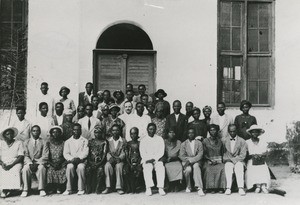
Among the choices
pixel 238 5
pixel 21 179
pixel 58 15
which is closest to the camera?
pixel 21 179

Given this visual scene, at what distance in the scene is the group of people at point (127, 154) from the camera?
575cm

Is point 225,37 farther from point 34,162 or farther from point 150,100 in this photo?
point 34,162

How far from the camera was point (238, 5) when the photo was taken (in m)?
8.11

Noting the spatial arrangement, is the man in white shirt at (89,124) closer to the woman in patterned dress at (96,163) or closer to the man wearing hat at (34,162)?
the woman in patterned dress at (96,163)

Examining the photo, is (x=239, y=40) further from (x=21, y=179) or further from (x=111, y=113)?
(x=21, y=179)

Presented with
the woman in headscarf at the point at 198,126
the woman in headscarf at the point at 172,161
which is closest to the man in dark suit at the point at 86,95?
the woman in headscarf at the point at 172,161

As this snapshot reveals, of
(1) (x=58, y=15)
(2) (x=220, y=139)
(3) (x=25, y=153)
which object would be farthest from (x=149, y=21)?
(3) (x=25, y=153)

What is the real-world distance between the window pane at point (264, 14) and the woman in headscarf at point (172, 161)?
3.44 meters

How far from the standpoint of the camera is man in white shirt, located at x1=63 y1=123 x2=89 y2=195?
18.6 feet

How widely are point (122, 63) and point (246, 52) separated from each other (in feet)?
8.58

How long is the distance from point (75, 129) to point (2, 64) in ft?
8.86

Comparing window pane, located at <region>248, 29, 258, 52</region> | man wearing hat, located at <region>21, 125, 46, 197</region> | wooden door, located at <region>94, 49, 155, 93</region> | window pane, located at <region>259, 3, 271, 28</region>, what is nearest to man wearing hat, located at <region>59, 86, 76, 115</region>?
wooden door, located at <region>94, 49, 155, 93</region>

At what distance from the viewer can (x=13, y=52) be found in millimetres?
7719

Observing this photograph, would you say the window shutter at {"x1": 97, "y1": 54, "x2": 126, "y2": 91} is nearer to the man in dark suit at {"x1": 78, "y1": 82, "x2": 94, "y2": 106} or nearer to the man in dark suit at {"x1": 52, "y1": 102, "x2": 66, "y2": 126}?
the man in dark suit at {"x1": 78, "y1": 82, "x2": 94, "y2": 106}
